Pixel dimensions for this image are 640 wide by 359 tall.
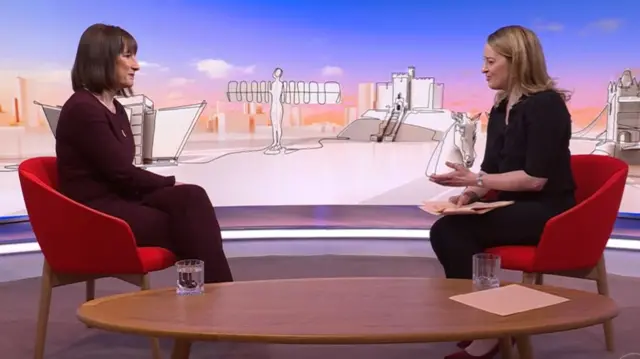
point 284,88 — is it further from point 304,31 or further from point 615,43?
point 615,43

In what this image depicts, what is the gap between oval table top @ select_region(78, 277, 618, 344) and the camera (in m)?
1.52

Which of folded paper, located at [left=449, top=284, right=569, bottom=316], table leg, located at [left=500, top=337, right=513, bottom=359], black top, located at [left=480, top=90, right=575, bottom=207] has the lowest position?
table leg, located at [left=500, top=337, right=513, bottom=359]

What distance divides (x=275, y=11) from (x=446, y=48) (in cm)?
110

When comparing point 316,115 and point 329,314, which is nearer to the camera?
point 329,314

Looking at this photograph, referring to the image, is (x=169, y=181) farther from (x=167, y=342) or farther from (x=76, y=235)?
(x=167, y=342)

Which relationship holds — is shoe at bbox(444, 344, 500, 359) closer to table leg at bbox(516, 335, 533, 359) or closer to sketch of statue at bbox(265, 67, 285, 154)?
table leg at bbox(516, 335, 533, 359)

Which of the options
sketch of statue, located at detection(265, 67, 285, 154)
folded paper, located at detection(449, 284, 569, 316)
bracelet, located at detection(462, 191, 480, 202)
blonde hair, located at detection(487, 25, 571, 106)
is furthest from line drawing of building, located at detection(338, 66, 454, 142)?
folded paper, located at detection(449, 284, 569, 316)

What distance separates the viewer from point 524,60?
2539mm

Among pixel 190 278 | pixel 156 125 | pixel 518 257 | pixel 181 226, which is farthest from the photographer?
pixel 156 125

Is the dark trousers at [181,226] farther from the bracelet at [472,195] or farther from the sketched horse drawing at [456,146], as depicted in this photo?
the sketched horse drawing at [456,146]

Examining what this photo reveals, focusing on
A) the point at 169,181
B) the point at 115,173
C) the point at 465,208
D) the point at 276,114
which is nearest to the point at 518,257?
the point at 465,208

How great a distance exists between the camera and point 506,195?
2.63 meters

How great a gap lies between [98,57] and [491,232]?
5.10ft

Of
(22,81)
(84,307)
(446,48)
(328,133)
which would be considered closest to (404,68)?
(446,48)
